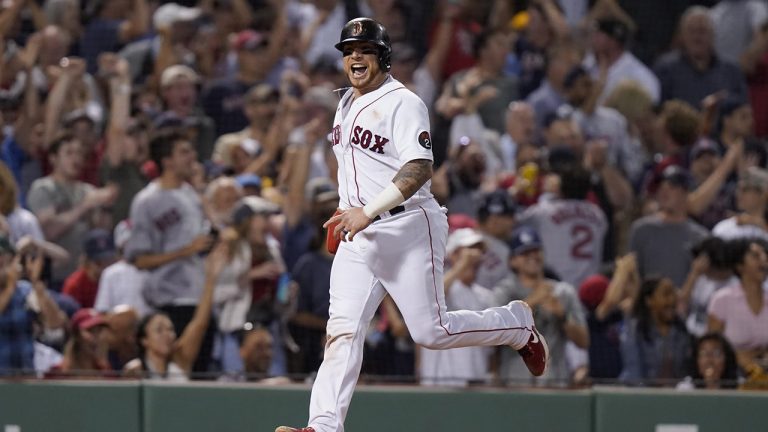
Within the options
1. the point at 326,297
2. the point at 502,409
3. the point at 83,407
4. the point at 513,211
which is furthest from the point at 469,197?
the point at 83,407

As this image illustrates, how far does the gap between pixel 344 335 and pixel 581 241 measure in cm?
354

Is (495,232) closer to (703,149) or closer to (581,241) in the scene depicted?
(581,241)

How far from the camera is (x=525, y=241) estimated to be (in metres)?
7.78

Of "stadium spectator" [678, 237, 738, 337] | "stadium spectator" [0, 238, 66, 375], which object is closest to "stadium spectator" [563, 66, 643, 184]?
"stadium spectator" [678, 237, 738, 337]

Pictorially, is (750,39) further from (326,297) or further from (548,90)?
(326,297)

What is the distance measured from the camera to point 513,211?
27.3 feet

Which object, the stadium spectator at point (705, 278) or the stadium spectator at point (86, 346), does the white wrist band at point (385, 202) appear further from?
the stadium spectator at point (705, 278)

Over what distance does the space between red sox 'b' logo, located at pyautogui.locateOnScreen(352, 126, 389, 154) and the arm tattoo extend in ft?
0.58

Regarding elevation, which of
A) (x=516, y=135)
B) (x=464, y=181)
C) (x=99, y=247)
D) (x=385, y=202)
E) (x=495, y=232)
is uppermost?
(x=516, y=135)

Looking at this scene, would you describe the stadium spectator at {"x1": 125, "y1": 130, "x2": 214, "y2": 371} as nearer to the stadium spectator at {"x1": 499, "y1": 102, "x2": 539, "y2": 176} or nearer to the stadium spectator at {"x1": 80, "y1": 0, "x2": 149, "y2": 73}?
the stadium spectator at {"x1": 80, "y1": 0, "x2": 149, "y2": 73}

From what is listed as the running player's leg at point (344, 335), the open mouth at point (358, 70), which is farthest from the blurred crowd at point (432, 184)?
the open mouth at point (358, 70)

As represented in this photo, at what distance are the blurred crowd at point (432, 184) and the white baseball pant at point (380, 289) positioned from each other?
1443 millimetres

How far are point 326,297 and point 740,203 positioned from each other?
2539mm

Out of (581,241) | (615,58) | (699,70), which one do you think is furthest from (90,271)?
(699,70)
